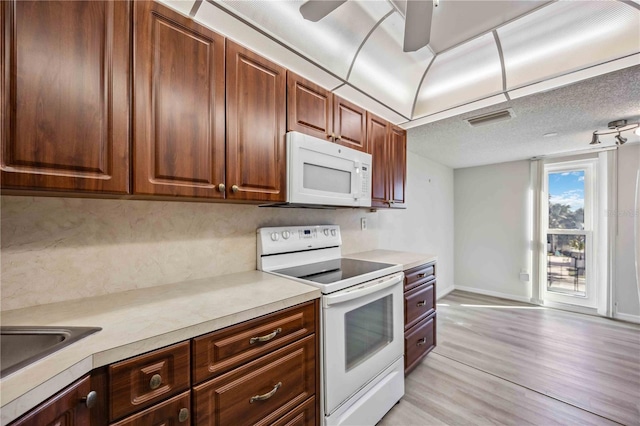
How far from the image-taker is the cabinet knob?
0.69m

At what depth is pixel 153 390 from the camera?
825 millimetres

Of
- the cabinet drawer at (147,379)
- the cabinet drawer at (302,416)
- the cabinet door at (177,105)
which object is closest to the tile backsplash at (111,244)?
the cabinet door at (177,105)

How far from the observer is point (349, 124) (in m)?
1.95

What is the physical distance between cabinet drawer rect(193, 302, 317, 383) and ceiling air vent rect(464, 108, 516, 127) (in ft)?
→ 7.32

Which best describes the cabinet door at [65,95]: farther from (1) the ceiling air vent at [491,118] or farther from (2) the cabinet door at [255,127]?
(1) the ceiling air vent at [491,118]

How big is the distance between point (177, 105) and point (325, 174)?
898mm

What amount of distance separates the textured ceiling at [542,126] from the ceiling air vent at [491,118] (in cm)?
5

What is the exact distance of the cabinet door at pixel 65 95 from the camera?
79 cm

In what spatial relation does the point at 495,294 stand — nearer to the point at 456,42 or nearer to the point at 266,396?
the point at 456,42

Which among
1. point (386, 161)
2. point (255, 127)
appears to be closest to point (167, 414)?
point (255, 127)

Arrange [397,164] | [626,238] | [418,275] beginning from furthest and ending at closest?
[626,238], [397,164], [418,275]

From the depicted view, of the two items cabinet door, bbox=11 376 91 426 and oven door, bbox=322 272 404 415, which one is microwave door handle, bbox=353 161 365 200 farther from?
cabinet door, bbox=11 376 91 426

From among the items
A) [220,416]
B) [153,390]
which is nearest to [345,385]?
[220,416]

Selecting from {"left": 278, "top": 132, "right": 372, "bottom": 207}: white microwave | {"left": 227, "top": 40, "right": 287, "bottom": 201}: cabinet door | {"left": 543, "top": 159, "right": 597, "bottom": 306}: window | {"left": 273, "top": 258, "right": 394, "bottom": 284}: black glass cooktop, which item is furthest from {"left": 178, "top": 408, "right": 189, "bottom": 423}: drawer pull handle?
{"left": 543, "top": 159, "right": 597, "bottom": 306}: window
